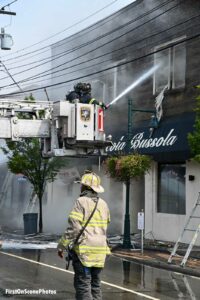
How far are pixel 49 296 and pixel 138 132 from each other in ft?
35.1

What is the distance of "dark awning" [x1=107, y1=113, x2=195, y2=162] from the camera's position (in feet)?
50.7

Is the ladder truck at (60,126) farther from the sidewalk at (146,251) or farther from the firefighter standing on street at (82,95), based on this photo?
the sidewalk at (146,251)

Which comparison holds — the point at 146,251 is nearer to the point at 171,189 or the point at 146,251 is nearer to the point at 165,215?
the point at 165,215

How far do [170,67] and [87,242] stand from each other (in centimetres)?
1336

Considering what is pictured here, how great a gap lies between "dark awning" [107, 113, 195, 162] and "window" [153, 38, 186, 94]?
4.88 ft

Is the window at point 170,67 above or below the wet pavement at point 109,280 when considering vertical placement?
above

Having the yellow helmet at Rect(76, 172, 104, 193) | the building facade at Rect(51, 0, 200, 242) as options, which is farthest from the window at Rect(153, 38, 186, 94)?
the yellow helmet at Rect(76, 172, 104, 193)

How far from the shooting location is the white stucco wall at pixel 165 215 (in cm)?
1608

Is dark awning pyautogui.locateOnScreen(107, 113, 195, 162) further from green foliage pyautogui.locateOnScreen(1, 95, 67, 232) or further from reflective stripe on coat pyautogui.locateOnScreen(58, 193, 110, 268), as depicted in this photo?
reflective stripe on coat pyautogui.locateOnScreen(58, 193, 110, 268)

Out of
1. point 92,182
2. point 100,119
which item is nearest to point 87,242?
point 92,182

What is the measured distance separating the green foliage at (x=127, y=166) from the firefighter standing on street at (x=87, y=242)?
898 cm

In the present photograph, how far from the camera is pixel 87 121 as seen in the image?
7148 millimetres

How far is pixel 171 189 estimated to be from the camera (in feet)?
57.0

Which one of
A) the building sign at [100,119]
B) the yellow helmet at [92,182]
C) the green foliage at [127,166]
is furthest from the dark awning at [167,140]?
the yellow helmet at [92,182]
